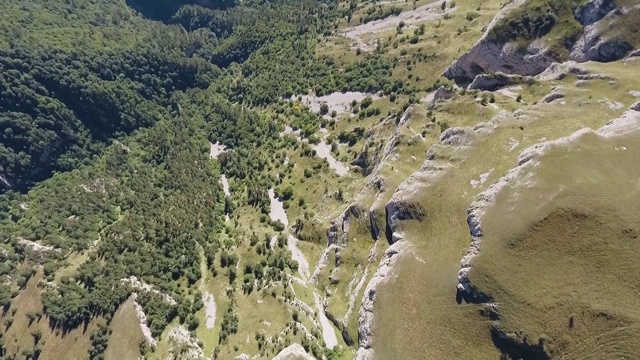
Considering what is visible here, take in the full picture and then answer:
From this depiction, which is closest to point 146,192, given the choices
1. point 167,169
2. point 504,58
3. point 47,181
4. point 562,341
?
point 167,169

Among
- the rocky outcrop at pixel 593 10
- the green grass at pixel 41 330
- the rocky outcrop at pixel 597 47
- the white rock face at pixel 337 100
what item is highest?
the rocky outcrop at pixel 593 10

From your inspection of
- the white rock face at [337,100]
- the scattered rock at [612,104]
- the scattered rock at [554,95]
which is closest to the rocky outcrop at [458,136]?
the scattered rock at [554,95]

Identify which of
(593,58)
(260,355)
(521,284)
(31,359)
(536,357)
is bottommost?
(31,359)

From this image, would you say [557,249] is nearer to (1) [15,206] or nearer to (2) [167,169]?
(2) [167,169]

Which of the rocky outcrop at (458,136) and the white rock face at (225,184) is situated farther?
the white rock face at (225,184)

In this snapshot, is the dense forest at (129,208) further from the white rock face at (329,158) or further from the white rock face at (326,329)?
the white rock face at (326,329)

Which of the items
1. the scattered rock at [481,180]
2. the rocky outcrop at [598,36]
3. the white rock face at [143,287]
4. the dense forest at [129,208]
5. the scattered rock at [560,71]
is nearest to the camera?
the scattered rock at [481,180]

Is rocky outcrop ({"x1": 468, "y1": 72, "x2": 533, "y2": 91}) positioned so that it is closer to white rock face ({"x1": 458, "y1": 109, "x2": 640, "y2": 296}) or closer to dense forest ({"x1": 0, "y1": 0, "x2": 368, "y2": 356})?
white rock face ({"x1": 458, "y1": 109, "x2": 640, "y2": 296})

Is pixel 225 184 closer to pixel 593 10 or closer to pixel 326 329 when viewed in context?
pixel 326 329
